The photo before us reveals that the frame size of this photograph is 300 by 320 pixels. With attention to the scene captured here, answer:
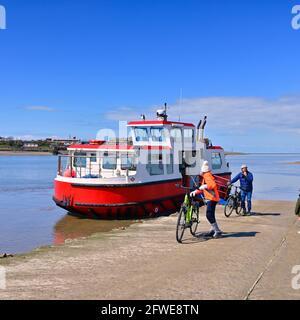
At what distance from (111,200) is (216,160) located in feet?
28.8

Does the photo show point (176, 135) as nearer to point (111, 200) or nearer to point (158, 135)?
point (158, 135)

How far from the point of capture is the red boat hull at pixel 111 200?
1612 cm

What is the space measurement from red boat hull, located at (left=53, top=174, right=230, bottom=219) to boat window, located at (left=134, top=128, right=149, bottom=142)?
10.5 ft

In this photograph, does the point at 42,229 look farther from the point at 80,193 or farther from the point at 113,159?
the point at 113,159

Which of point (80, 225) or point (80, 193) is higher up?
point (80, 193)

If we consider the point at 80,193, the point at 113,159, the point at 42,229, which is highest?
the point at 113,159

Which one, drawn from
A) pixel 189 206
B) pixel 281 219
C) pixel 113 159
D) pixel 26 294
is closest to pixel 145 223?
pixel 189 206

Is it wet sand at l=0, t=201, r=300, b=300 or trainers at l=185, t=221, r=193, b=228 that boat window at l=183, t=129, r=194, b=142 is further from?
trainers at l=185, t=221, r=193, b=228

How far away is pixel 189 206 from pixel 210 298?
427 centimetres

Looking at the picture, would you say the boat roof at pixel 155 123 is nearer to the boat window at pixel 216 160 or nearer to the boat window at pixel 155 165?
the boat window at pixel 155 165

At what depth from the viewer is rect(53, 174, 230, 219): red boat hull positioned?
16.1m

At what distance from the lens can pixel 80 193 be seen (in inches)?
645

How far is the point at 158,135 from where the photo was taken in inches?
770

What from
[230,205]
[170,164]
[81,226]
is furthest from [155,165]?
[230,205]
